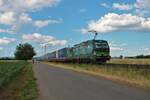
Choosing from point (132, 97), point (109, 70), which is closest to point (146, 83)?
point (132, 97)

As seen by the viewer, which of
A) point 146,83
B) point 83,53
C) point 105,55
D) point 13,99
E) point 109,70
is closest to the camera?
point 13,99

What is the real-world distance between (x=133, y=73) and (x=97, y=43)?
25.9 metres

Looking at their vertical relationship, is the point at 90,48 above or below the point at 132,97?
above

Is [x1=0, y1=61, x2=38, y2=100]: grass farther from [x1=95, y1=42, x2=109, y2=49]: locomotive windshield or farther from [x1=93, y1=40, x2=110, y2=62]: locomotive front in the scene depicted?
[x1=95, y1=42, x2=109, y2=49]: locomotive windshield

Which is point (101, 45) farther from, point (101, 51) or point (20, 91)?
point (20, 91)

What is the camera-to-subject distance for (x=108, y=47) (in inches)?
2121

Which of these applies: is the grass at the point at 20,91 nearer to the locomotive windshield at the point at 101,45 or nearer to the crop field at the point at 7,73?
the crop field at the point at 7,73

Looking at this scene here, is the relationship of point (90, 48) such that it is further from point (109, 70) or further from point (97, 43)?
point (109, 70)

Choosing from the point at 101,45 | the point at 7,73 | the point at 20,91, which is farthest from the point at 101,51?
the point at 20,91

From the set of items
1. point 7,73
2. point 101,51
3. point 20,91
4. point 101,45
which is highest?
point 101,45

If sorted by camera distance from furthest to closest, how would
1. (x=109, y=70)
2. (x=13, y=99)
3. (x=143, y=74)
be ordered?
(x=109, y=70) < (x=143, y=74) < (x=13, y=99)

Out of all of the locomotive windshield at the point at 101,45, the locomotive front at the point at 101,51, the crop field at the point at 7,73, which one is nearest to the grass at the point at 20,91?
the crop field at the point at 7,73

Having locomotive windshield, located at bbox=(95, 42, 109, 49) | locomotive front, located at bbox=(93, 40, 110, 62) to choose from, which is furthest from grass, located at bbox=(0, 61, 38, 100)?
locomotive windshield, located at bbox=(95, 42, 109, 49)

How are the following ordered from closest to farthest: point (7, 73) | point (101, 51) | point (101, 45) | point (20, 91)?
→ point (20, 91) < point (7, 73) < point (101, 51) < point (101, 45)
